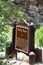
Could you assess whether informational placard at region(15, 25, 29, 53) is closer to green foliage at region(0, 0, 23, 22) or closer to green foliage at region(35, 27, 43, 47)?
green foliage at region(35, 27, 43, 47)

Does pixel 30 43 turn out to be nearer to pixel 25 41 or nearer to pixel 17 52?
pixel 25 41

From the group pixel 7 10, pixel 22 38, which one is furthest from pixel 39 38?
pixel 7 10

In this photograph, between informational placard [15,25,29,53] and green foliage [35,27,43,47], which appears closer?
informational placard [15,25,29,53]

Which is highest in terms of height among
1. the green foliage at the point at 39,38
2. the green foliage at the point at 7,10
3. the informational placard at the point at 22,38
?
the green foliage at the point at 7,10

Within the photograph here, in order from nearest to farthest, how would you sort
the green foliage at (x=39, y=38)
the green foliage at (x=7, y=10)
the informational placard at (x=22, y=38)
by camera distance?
the green foliage at (x=7, y=10)
the informational placard at (x=22, y=38)
the green foliage at (x=39, y=38)

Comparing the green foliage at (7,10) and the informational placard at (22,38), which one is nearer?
the green foliage at (7,10)

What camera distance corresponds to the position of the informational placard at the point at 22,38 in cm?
493

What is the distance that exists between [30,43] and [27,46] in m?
0.12

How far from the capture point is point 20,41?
504 centimetres

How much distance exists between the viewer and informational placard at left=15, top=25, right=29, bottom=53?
493 cm

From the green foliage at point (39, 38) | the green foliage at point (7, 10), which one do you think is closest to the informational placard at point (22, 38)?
the green foliage at point (39, 38)

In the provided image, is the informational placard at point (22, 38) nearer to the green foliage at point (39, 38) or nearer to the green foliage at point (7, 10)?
the green foliage at point (39, 38)

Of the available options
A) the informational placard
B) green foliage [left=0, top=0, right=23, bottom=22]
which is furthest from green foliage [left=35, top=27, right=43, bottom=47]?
green foliage [left=0, top=0, right=23, bottom=22]

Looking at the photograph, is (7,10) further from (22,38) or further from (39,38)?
(39,38)
